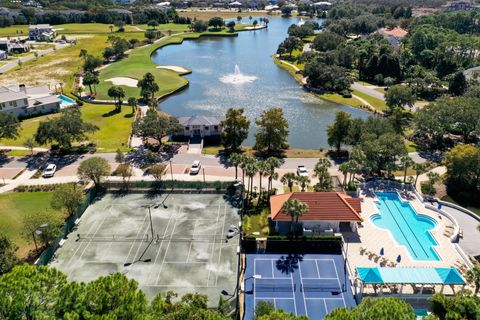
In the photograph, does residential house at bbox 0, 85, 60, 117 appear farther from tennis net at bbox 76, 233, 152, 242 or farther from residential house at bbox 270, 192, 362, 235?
residential house at bbox 270, 192, 362, 235

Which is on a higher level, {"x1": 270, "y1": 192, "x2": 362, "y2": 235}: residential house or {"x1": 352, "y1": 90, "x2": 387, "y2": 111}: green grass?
{"x1": 352, "y1": 90, "x2": 387, "y2": 111}: green grass

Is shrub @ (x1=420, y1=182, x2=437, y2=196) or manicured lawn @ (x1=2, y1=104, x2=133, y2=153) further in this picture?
manicured lawn @ (x1=2, y1=104, x2=133, y2=153)

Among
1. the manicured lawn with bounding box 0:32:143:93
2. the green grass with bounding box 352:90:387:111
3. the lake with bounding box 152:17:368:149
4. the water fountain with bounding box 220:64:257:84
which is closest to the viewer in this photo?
the lake with bounding box 152:17:368:149

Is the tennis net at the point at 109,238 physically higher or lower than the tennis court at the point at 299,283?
higher

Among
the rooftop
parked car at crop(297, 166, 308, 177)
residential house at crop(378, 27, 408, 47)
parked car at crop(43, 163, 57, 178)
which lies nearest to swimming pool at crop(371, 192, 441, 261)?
the rooftop

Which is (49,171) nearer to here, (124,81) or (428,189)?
(124,81)

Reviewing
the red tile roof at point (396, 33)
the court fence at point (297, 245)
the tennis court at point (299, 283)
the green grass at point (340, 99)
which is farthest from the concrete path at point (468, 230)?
the red tile roof at point (396, 33)

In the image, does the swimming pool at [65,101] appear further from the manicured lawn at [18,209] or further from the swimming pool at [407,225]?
the swimming pool at [407,225]
